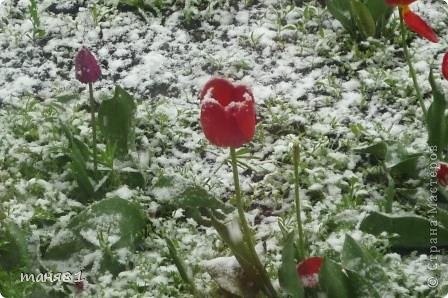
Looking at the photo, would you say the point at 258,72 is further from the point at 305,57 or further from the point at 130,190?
the point at 130,190

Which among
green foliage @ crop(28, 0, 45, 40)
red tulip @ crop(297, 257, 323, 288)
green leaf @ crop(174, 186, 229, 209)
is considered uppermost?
green foliage @ crop(28, 0, 45, 40)

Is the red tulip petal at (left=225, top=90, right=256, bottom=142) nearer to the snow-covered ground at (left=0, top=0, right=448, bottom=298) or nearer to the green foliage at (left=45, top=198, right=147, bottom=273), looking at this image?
the snow-covered ground at (left=0, top=0, right=448, bottom=298)

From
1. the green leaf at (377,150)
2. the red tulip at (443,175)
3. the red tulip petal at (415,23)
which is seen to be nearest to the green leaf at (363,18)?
the red tulip petal at (415,23)

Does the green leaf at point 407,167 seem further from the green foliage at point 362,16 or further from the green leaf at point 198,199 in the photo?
the green foliage at point 362,16

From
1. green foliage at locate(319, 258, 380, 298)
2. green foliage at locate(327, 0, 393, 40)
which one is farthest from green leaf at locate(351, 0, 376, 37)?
green foliage at locate(319, 258, 380, 298)

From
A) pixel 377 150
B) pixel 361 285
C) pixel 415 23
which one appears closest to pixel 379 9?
pixel 415 23

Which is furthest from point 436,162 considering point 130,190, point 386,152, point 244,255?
A: point 130,190

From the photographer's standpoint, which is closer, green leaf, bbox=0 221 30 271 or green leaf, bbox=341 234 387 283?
green leaf, bbox=341 234 387 283
